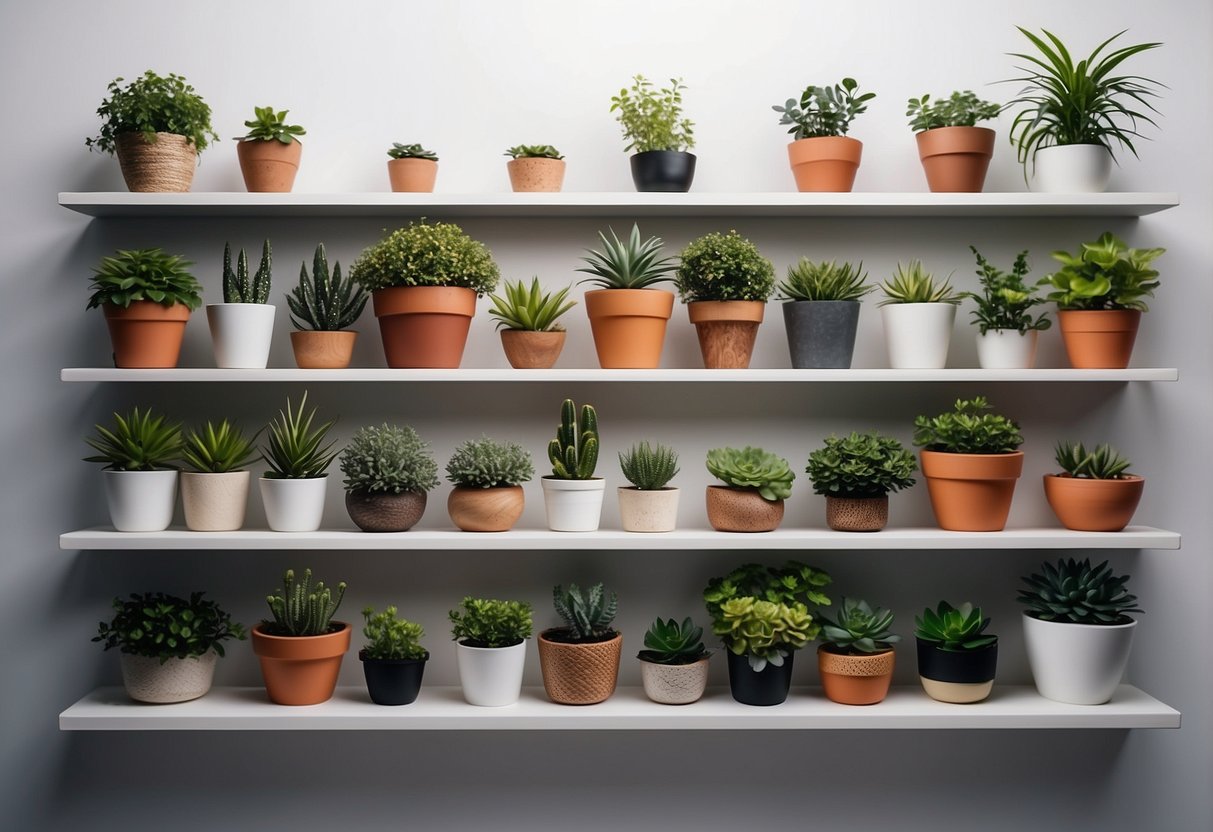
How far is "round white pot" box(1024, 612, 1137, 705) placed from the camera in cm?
197

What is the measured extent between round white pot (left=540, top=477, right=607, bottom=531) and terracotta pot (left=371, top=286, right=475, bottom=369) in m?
0.38

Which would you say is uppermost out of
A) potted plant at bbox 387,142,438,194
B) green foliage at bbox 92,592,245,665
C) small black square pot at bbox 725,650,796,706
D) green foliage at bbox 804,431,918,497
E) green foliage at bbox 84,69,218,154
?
green foliage at bbox 84,69,218,154

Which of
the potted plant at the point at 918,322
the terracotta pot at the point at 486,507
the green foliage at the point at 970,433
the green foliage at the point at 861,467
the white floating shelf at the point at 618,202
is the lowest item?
the terracotta pot at the point at 486,507

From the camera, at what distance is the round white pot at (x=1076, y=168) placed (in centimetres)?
207

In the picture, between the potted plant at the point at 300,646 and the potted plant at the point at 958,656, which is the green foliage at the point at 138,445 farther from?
the potted plant at the point at 958,656

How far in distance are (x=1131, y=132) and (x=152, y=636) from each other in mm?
2612

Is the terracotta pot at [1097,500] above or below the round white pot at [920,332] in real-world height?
below

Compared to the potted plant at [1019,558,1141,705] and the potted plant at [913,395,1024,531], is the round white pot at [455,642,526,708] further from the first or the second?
the potted plant at [1019,558,1141,705]

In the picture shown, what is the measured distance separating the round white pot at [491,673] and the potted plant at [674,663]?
300mm

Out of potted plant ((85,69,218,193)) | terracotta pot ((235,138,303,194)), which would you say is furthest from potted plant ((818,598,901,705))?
potted plant ((85,69,218,193))

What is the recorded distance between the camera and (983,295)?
7.48 ft

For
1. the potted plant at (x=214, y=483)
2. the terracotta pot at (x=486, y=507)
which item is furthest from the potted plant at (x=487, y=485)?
the potted plant at (x=214, y=483)

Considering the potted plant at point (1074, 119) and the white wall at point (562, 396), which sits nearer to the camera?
the potted plant at point (1074, 119)

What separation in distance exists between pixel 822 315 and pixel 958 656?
33.0 inches
